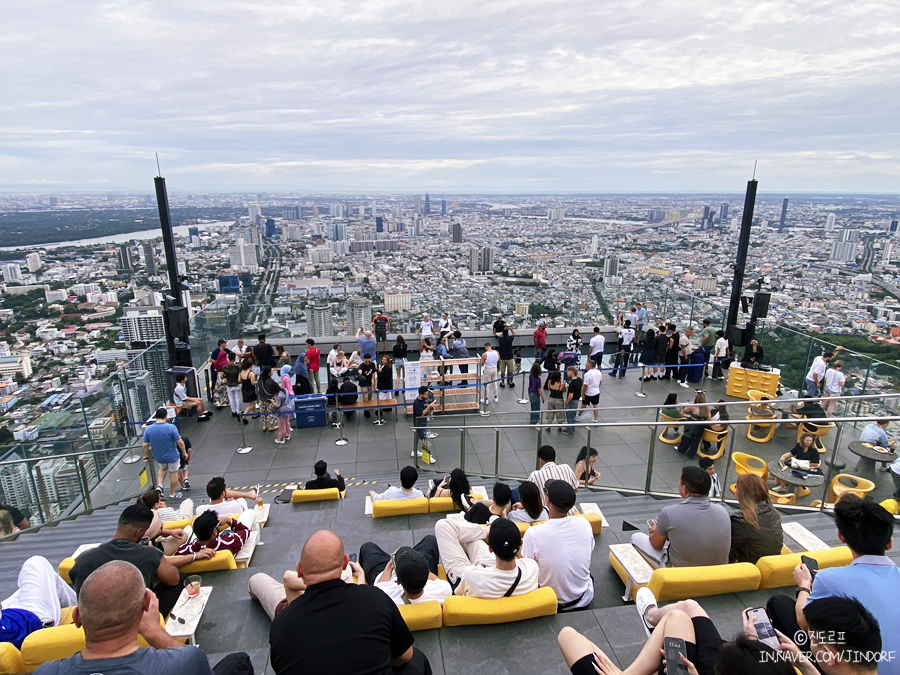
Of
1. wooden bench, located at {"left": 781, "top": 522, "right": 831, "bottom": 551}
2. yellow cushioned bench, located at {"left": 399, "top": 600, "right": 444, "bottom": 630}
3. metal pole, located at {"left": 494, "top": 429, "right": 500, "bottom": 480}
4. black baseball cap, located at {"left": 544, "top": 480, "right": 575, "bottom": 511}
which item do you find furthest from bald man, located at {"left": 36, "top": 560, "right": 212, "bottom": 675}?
metal pole, located at {"left": 494, "top": 429, "right": 500, "bottom": 480}

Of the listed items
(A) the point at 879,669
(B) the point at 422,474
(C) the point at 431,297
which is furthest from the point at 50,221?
(A) the point at 879,669

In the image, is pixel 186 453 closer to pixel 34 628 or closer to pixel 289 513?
pixel 289 513

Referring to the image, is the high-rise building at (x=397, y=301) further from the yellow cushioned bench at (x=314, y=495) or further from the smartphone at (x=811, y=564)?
the smartphone at (x=811, y=564)

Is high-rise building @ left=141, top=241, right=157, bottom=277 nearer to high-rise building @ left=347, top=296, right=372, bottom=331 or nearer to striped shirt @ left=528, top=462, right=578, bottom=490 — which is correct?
high-rise building @ left=347, top=296, right=372, bottom=331

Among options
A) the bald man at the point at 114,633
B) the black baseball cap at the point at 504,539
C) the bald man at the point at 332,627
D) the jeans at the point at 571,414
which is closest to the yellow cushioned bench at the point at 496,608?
the black baseball cap at the point at 504,539

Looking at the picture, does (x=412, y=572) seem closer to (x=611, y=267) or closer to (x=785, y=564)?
(x=785, y=564)
